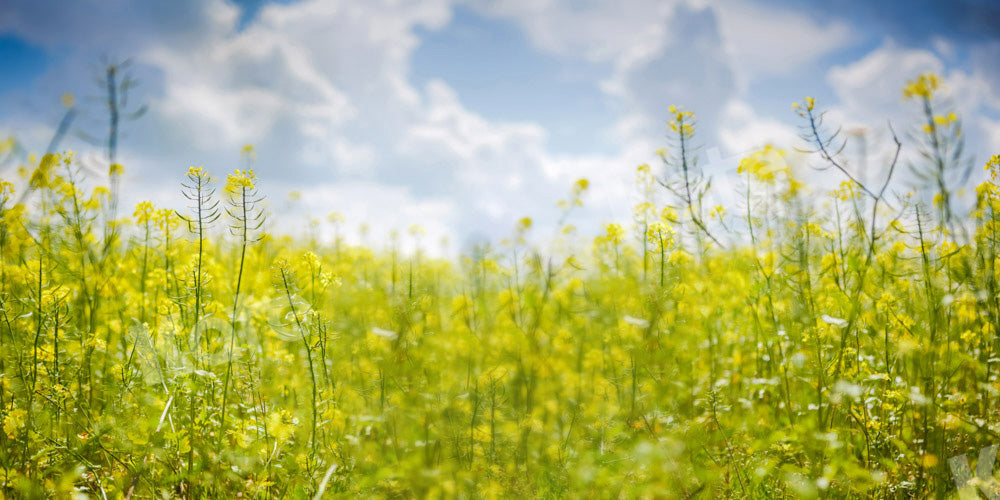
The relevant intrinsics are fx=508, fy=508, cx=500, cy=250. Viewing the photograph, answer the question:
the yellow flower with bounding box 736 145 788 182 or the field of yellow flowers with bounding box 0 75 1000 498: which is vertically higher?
the yellow flower with bounding box 736 145 788 182

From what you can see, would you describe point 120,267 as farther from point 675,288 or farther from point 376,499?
point 675,288

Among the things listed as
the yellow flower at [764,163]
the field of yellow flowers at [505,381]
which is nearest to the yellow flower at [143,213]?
the field of yellow flowers at [505,381]

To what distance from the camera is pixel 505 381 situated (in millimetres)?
1707

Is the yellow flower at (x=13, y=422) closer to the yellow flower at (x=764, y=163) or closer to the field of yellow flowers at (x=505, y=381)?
the field of yellow flowers at (x=505, y=381)

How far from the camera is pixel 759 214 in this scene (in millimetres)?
2381

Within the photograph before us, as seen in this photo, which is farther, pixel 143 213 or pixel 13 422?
pixel 143 213

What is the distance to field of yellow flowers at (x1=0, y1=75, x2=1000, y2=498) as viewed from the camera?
5.01ft

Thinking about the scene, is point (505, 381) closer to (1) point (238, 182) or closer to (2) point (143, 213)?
(1) point (238, 182)

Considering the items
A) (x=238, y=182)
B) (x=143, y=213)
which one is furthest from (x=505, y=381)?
(x=143, y=213)

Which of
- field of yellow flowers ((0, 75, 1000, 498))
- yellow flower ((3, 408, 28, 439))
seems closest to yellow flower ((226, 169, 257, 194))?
field of yellow flowers ((0, 75, 1000, 498))

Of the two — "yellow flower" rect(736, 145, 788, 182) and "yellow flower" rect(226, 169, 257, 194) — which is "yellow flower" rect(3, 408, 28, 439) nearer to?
"yellow flower" rect(226, 169, 257, 194)

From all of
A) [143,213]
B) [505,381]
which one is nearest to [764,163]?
[505,381]

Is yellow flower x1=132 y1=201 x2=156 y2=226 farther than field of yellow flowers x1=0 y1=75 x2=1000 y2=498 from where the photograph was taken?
Yes

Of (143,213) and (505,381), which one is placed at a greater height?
(143,213)
